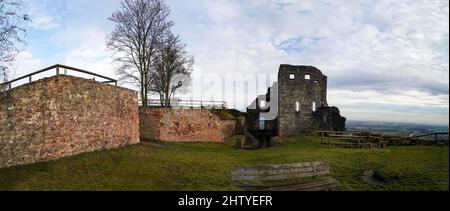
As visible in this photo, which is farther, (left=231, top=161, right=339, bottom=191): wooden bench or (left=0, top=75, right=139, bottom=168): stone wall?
(left=0, top=75, right=139, bottom=168): stone wall

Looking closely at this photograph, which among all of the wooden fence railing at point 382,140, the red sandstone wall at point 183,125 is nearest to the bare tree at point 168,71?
the red sandstone wall at point 183,125

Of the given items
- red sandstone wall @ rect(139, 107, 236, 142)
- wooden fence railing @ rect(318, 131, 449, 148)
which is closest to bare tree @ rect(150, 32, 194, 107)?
red sandstone wall @ rect(139, 107, 236, 142)

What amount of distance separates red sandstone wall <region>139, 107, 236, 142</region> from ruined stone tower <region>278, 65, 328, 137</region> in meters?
5.73

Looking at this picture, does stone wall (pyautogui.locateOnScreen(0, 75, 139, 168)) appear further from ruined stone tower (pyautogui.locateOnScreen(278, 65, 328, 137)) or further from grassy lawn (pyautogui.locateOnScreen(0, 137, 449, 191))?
ruined stone tower (pyautogui.locateOnScreen(278, 65, 328, 137))

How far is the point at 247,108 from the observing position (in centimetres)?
3684

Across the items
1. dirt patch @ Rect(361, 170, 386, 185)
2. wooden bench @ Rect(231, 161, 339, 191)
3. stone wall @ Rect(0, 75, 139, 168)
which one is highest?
stone wall @ Rect(0, 75, 139, 168)

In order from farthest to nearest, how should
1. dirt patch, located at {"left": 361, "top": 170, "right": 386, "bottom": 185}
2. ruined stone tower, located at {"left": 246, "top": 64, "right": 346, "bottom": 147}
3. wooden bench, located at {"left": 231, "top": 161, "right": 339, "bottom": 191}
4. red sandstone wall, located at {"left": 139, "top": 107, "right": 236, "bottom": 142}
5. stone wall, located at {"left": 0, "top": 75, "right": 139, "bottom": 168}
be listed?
ruined stone tower, located at {"left": 246, "top": 64, "right": 346, "bottom": 147} → red sandstone wall, located at {"left": 139, "top": 107, "right": 236, "bottom": 142} → stone wall, located at {"left": 0, "top": 75, "right": 139, "bottom": 168} → dirt patch, located at {"left": 361, "top": 170, "right": 386, "bottom": 185} → wooden bench, located at {"left": 231, "top": 161, "right": 339, "bottom": 191}

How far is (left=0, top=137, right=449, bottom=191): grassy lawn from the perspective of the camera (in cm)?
1043

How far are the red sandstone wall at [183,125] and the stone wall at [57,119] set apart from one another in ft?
22.3

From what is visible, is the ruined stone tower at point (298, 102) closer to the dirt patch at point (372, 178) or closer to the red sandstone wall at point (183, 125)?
the red sandstone wall at point (183, 125)

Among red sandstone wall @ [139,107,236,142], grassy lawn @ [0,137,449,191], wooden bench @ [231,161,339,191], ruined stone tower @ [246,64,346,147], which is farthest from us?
ruined stone tower @ [246,64,346,147]
